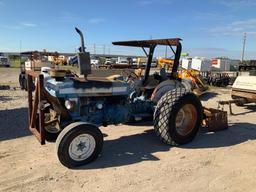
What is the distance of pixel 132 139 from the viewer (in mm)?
6223

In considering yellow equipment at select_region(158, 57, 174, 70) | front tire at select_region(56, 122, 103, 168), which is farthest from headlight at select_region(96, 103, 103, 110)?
yellow equipment at select_region(158, 57, 174, 70)

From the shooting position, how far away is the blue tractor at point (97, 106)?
470 centimetres

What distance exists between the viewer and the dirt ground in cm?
411

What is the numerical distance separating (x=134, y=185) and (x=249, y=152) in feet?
8.69

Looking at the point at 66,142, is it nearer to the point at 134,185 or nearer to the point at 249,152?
the point at 134,185

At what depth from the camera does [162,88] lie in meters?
6.41

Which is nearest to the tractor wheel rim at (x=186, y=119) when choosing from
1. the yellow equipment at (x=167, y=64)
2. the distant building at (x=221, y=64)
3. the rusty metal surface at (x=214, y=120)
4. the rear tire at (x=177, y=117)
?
the rear tire at (x=177, y=117)

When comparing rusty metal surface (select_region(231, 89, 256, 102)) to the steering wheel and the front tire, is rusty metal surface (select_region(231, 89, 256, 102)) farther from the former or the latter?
the front tire

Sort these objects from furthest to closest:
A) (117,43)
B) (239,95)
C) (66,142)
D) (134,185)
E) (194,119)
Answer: (239,95) < (117,43) < (194,119) < (66,142) < (134,185)

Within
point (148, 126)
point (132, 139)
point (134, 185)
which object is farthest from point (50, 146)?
point (148, 126)

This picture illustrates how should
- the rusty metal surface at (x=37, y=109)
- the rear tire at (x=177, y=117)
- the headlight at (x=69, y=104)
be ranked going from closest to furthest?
the rusty metal surface at (x=37, y=109), the headlight at (x=69, y=104), the rear tire at (x=177, y=117)

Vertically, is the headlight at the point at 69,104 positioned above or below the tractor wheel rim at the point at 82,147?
above

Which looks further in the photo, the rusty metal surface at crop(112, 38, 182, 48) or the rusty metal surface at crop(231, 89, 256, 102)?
the rusty metal surface at crop(231, 89, 256, 102)

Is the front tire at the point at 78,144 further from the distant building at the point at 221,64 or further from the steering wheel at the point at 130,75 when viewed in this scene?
the distant building at the point at 221,64
